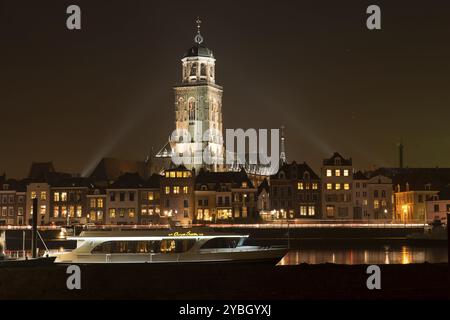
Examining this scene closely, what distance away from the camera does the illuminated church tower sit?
144 meters

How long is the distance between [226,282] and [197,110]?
11037 cm

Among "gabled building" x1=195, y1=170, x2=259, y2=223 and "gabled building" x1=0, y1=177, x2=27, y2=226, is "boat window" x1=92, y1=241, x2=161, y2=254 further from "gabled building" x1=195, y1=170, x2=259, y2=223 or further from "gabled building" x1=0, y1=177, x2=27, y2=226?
"gabled building" x1=0, y1=177, x2=27, y2=226

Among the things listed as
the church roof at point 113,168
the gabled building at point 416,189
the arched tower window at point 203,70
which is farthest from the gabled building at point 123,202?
the gabled building at point 416,189

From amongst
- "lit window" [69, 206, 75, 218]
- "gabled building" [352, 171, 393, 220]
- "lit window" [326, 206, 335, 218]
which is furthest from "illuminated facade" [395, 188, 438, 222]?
"lit window" [69, 206, 75, 218]

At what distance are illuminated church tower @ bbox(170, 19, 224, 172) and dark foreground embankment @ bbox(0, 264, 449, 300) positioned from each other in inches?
4184

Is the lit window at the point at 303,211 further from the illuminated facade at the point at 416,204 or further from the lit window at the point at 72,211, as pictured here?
the lit window at the point at 72,211

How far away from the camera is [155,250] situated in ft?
145

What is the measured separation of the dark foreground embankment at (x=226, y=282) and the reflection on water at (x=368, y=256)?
24.4 metres

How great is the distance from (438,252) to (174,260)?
40.1 m

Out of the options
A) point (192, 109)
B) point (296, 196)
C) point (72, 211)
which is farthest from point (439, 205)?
point (72, 211)

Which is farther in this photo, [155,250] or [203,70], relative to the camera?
[203,70]

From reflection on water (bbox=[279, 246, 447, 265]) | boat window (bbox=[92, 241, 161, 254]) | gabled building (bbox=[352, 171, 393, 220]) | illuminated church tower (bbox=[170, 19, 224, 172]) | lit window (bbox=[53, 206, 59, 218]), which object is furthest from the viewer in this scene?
illuminated church tower (bbox=[170, 19, 224, 172])

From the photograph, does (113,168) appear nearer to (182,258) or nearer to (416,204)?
(416,204)
